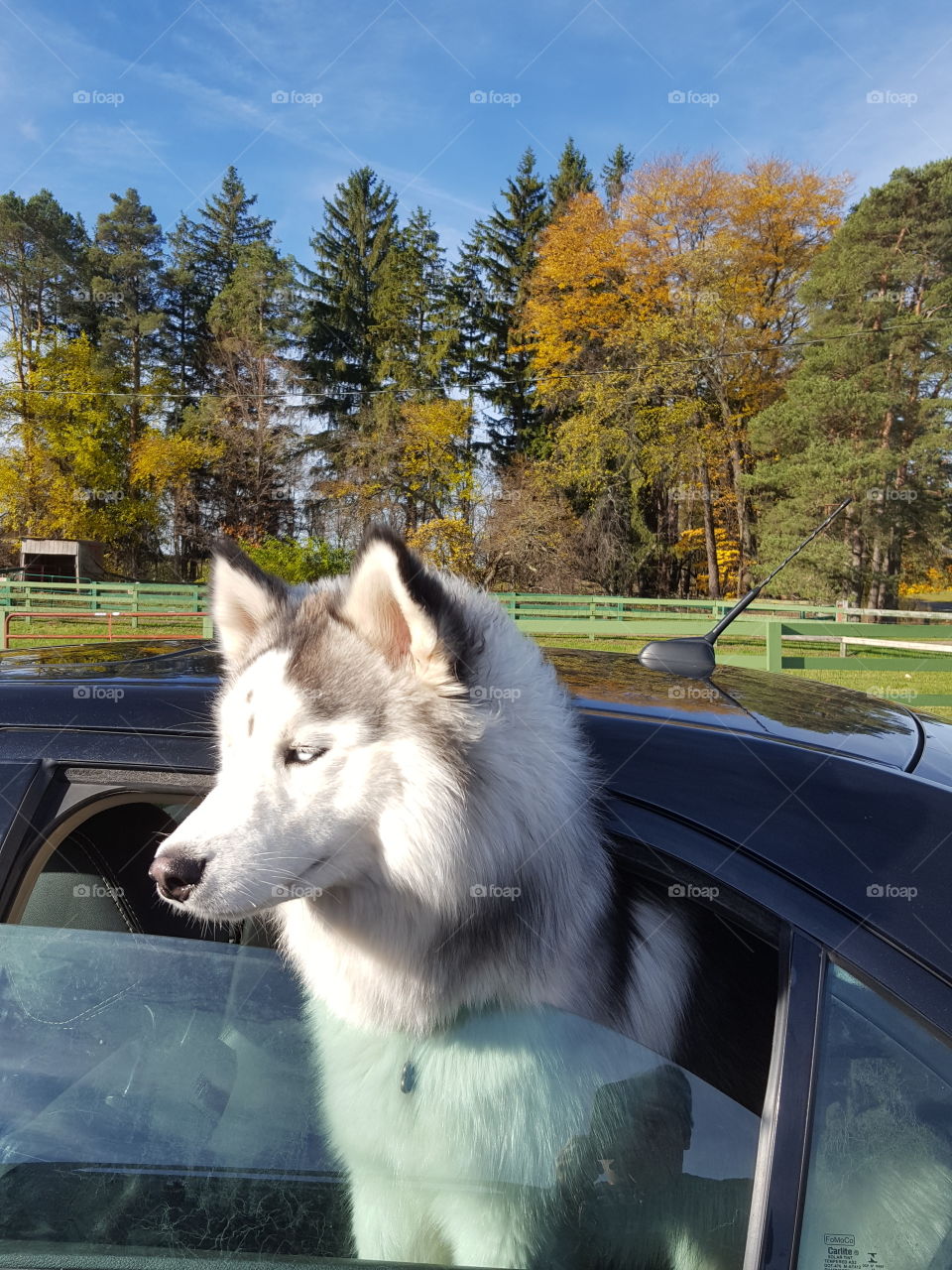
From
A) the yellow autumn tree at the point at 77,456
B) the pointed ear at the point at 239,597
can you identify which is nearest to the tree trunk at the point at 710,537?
the yellow autumn tree at the point at 77,456

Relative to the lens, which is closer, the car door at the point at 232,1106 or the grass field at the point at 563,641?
the car door at the point at 232,1106

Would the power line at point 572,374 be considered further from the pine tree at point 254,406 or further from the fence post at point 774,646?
the fence post at point 774,646

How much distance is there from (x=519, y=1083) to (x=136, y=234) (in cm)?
4907

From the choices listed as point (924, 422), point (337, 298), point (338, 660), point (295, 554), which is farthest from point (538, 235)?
point (338, 660)

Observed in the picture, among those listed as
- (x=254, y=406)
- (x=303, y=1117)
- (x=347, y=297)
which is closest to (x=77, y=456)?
(x=254, y=406)

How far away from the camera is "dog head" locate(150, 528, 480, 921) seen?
156cm

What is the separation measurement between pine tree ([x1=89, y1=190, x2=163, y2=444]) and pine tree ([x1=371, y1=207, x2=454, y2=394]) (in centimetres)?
1097

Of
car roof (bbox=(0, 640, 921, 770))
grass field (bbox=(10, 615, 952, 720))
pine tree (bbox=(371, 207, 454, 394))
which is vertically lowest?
grass field (bbox=(10, 615, 952, 720))

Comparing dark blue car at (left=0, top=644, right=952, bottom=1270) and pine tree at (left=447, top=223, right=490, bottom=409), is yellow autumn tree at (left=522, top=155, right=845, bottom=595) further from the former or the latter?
dark blue car at (left=0, top=644, right=952, bottom=1270)

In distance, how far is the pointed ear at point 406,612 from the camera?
170cm

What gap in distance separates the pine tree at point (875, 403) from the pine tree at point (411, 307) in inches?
625

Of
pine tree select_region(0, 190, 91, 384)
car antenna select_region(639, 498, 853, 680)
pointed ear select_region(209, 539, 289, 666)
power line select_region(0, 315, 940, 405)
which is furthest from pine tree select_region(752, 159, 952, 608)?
pine tree select_region(0, 190, 91, 384)

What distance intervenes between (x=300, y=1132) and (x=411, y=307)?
41781 mm

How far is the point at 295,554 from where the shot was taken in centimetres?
2550
